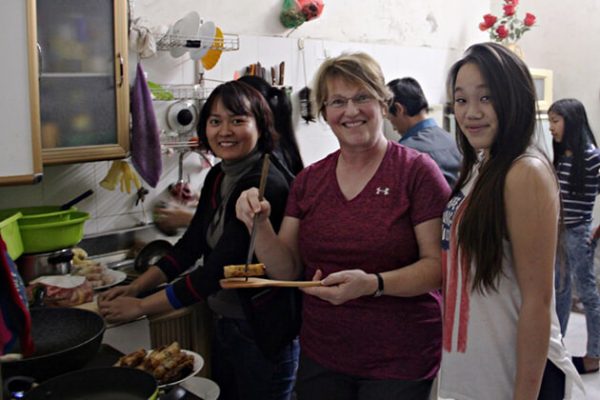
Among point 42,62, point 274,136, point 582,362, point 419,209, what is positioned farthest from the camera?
point 582,362

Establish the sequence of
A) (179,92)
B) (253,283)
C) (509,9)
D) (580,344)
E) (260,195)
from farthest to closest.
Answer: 1. (509,9)
2. (580,344)
3. (179,92)
4. (260,195)
5. (253,283)

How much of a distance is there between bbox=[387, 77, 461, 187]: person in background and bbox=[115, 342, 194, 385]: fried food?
171 cm

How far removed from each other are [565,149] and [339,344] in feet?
7.93

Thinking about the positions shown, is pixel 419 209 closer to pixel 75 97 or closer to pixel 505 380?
pixel 505 380

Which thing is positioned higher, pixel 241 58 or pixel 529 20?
pixel 529 20

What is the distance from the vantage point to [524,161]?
3.85ft

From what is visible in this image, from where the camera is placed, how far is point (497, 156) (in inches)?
47.9

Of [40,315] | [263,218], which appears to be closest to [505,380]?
[263,218]

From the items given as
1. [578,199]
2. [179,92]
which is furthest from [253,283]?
[578,199]

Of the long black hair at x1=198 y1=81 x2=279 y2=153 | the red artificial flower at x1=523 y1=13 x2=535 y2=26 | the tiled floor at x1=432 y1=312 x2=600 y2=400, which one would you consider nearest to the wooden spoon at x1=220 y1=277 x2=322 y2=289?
the long black hair at x1=198 y1=81 x2=279 y2=153

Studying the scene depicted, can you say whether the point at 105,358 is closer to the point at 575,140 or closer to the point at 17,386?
the point at 17,386

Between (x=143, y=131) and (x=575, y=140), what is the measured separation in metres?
2.30

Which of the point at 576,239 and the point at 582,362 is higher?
the point at 576,239

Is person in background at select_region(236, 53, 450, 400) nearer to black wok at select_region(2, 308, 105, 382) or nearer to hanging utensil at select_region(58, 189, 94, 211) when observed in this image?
black wok at select_region(2, 308, 105, 382)
